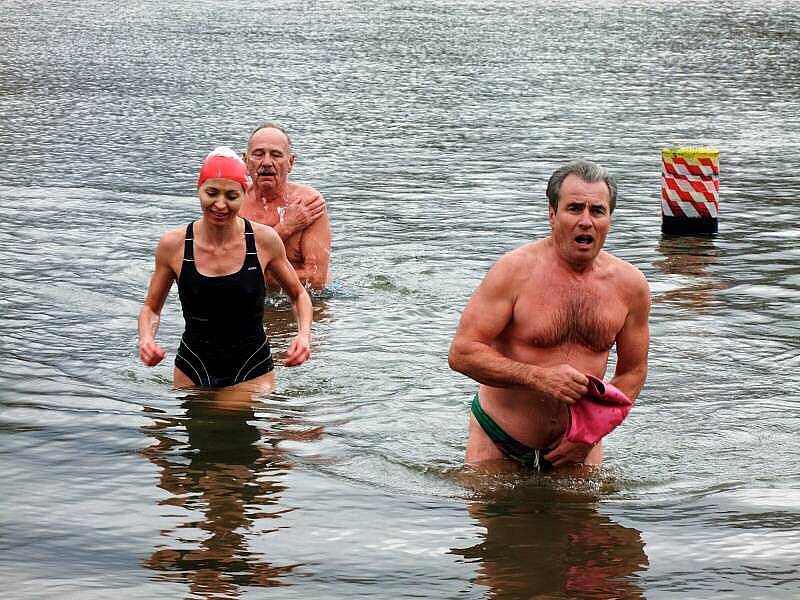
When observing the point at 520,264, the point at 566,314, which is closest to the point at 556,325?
the point at 566,314

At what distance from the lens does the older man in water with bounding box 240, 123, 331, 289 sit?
11562 millimetres

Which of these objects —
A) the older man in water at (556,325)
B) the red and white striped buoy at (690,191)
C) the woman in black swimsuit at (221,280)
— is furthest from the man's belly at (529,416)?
the red and white striped buoy at (690,191)

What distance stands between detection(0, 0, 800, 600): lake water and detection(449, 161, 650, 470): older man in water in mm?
378

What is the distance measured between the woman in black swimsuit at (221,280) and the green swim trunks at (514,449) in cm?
126

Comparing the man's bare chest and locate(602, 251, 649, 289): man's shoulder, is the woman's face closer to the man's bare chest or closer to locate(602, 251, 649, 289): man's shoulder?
the man's bare chest

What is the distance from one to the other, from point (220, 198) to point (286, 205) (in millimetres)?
3803

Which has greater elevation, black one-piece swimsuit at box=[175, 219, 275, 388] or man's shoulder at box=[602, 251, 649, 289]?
man's shoulder at box=[602, 251, 649, 289]

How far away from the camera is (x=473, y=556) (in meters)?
6.79

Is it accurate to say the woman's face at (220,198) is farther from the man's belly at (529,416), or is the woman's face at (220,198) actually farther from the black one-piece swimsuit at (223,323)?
the man's belly at (529,416)

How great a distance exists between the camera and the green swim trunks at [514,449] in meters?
7.34

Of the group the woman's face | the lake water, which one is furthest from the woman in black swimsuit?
the lake water

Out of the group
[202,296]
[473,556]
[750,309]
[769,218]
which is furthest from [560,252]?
[769,218]

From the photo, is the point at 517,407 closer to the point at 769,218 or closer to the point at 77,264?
the point at 77,264

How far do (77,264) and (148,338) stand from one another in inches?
230
